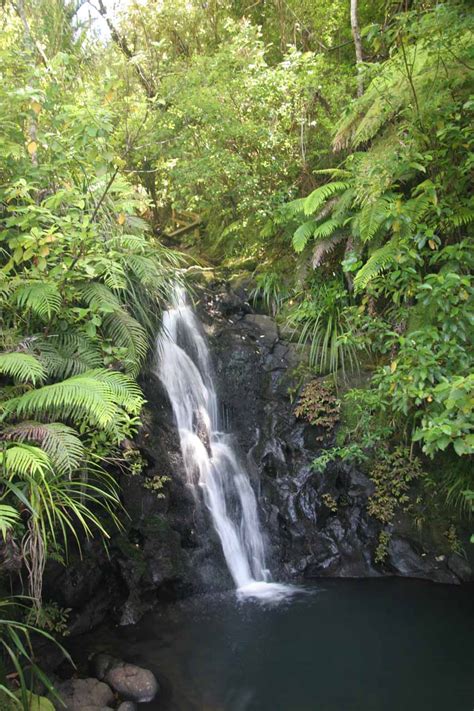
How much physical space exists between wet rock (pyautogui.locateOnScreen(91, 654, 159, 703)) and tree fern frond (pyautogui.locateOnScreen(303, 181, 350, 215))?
5104mm

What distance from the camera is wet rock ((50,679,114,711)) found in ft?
12.6

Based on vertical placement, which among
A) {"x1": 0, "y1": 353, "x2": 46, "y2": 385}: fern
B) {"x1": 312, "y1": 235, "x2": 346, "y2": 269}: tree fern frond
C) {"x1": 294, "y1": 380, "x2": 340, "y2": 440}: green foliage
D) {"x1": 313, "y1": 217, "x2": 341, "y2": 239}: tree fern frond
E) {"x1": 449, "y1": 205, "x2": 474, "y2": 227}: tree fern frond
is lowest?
A: {"x1": 294, "y1": 380, "x2": 340, "y2": 440}: green foliage

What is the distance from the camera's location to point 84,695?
3971mm

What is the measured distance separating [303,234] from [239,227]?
2094mm

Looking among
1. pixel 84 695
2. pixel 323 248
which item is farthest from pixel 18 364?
pixel 323 248

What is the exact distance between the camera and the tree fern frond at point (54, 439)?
346 centimetres

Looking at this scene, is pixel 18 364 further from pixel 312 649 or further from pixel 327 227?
pixel 327 227

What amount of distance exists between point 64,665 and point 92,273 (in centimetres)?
322

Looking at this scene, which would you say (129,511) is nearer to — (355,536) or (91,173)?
(355,536)

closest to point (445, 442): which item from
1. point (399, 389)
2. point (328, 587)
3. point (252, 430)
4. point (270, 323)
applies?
point (399, 389)

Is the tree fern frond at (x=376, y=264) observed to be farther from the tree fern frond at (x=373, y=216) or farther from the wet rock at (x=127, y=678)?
the wet rock at (x=127, y=678)

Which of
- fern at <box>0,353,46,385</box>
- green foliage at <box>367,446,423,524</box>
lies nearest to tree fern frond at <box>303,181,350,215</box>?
green foliage at <box>367,446,423,524</box>

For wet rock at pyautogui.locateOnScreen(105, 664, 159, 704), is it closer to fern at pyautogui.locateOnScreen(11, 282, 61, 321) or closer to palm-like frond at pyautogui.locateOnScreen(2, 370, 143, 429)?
palm-like frond at pyautogui.locateOnScreen(2, 370, 143, 429)

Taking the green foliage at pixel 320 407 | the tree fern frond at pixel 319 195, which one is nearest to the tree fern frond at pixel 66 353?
the green foliage at pixel 320 407
